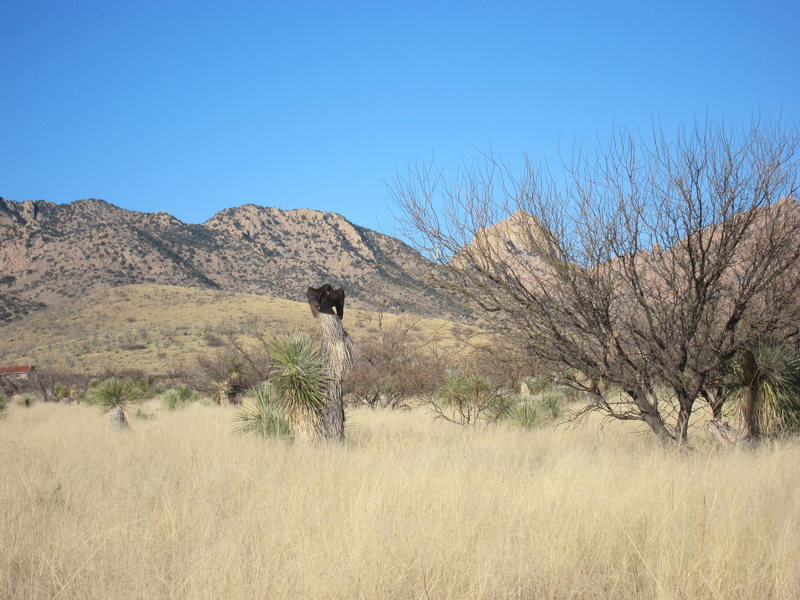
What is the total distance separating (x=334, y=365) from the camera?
9.85 m

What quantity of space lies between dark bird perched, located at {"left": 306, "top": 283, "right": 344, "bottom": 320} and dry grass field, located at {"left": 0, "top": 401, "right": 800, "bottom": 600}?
2.23 metres

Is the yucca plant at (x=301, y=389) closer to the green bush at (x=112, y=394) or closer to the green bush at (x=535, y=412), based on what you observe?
the green bush at (x=535, y=412)

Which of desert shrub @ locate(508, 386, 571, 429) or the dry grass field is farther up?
desert shrub @ locate(508, 386, 571, 429)

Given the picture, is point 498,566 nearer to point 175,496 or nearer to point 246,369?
point 175,496

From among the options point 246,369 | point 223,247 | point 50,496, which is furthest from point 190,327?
point 50,496

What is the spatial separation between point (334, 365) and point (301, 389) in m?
0.63

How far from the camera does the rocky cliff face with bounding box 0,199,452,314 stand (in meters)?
78.3

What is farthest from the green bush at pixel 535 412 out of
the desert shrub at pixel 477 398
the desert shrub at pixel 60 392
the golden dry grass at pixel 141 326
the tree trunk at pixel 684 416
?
the golden dry grass at pixel 141 326

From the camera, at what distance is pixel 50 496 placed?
20.7 ft

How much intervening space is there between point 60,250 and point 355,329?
52.8 meters

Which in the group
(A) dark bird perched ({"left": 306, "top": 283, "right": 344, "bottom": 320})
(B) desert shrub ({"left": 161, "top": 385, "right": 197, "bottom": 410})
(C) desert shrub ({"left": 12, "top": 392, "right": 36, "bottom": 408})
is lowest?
(C) desert shrub ({"left": 12, "top": 392, "right": 36, "bottom": 408})

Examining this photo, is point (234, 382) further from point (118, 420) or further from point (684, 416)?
point (684, 416)

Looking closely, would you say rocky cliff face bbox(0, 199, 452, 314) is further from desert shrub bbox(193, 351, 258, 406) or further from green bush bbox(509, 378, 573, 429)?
green bush bbox(509, 378, 573, 429)

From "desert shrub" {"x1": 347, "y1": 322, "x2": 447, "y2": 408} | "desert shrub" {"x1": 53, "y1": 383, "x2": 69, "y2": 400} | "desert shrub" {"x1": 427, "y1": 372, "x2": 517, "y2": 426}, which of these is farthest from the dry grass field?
"desert shrub" {"x1": 53, "y1": 383, "x2": 69, "y2": 400}
